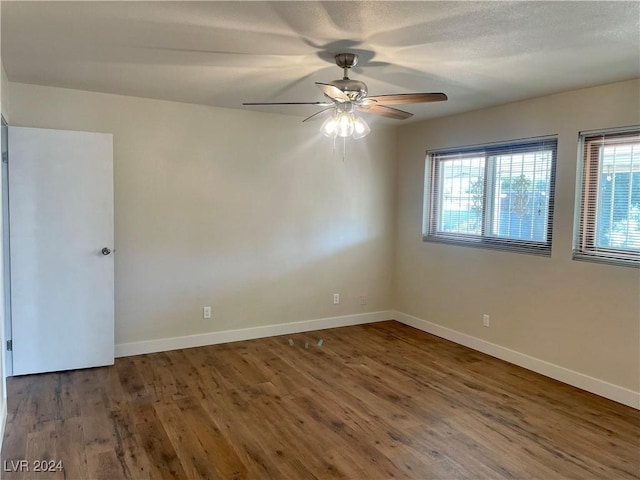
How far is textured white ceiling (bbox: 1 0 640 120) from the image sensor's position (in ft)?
7.06

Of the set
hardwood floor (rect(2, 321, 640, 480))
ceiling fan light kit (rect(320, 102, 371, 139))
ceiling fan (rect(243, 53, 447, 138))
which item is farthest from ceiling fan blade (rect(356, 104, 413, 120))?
hardwood floor (rect(2, 321, 640, 480))

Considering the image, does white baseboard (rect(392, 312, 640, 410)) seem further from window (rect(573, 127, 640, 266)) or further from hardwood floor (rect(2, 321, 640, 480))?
window (rect(573, 127, 640, 266))

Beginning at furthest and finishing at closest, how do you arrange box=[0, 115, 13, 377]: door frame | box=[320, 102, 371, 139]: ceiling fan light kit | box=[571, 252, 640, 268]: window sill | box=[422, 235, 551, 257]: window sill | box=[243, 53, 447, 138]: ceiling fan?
1. box=[422, 235, 551, 257]: window sill
2. box=[0, 115, 13, 377]: door frame
3. box=[571, 252, 640, 268]: window sill
4. box=[320, 102, 371, 139]: ceiling fan light kit
5. box=[243, 53, 447, 138]: ceiling fan

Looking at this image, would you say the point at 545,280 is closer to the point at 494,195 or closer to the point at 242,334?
the point at 494,195

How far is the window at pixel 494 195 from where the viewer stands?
388 cm

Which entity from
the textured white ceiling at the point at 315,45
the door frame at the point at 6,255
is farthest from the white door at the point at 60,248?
the textured white ceiling at the point at 315,45

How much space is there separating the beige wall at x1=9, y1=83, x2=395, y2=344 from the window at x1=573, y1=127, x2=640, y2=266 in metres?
2.28

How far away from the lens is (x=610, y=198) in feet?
11.1

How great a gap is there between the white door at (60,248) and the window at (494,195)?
129 inches

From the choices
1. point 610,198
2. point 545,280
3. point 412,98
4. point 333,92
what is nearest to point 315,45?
point 333,92

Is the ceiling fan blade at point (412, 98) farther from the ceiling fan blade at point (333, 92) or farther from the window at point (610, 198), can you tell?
the window at point (610, 198)

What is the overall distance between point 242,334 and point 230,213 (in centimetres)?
125

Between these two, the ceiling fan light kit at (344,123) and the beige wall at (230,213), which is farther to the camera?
the beige wall at (230,213)

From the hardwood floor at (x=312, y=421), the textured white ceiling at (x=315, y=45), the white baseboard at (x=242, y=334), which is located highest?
the textured white ceiling at (x=315, y=45)
